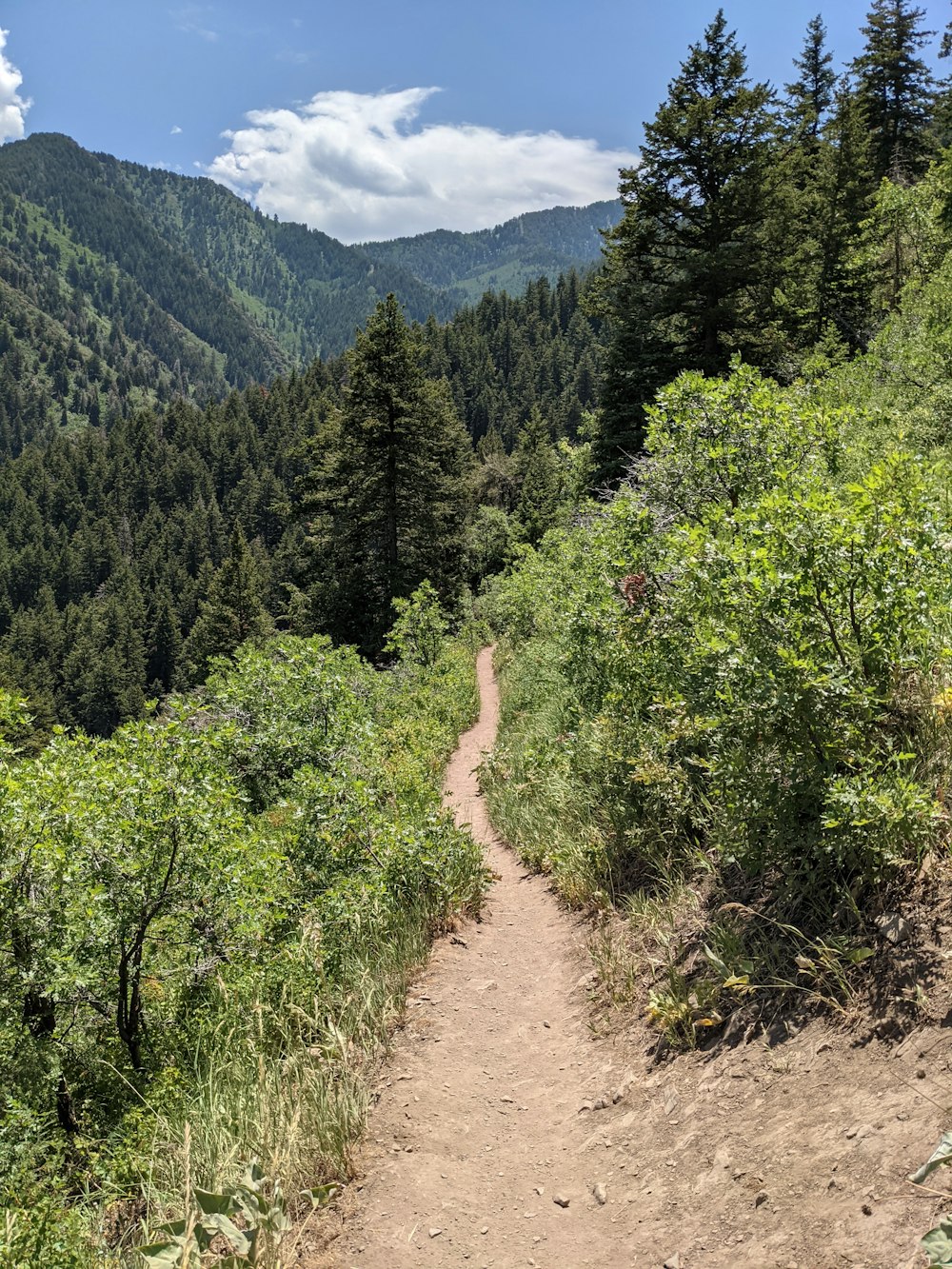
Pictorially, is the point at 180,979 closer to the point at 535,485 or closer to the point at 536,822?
the point at 536,822

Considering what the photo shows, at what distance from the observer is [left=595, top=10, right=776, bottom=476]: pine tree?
1773 cm

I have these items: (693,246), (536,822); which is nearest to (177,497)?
(693,246)

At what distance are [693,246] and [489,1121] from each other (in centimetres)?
1970

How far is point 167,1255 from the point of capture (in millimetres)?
2637

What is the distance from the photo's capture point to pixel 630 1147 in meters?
3.55

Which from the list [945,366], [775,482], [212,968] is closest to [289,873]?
[212,968]

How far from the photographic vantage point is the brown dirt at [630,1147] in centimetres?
250

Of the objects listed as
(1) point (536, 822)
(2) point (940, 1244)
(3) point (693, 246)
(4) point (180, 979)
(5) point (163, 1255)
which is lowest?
(4) point (180, 979)

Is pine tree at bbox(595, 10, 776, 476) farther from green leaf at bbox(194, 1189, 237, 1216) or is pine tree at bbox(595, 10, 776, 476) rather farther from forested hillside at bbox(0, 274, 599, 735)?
forested hillside at bbox(0, 274, 599, 735)

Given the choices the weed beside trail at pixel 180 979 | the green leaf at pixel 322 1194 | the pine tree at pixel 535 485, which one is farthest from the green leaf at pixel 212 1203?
the pine tree at pixel 535 485

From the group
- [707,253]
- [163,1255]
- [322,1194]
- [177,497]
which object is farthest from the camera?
[177,497]

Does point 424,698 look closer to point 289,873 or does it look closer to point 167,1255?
point 289,873

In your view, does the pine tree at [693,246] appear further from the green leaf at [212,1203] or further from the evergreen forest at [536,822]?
the green leaf at [212,1203]

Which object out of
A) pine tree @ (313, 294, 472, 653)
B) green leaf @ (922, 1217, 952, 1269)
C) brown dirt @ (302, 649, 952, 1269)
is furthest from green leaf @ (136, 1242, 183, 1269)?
pine tree @ (313, 294, 472, 653)
